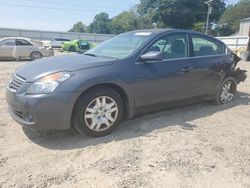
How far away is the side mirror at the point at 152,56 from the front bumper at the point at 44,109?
4.23ft

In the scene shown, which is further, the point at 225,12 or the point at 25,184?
the point at 225,12

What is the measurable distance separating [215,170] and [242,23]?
48.8 m

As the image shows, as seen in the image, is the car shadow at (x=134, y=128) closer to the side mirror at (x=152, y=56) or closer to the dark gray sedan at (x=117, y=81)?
the dark gray sedan at (x=117, y=81)

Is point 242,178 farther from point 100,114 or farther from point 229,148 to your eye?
point 100,114

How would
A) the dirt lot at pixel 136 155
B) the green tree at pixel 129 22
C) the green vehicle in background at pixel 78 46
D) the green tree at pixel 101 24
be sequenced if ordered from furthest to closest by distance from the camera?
the green tree at pixel 101 24 < the green tree at pixel 129 22 < the green vehicle in background at pixel 78 46 < the dirt lot at pixel 136 155

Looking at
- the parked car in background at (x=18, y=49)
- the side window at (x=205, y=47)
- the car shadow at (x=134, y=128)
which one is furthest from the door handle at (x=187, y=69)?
the parked car in background at (x=18, y=49)

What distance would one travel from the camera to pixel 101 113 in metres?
3.95

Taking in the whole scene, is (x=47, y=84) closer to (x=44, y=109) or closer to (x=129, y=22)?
(x=44, y=109)

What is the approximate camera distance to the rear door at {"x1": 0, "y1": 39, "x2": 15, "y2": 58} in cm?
1484

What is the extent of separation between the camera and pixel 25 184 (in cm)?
290

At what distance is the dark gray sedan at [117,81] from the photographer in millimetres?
3605

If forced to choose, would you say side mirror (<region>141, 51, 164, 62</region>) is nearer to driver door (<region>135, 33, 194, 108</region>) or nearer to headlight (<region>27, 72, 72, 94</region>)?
driver door (<region>135, 33, 194, 108</region>)

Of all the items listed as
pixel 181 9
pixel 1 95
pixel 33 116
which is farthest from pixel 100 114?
pixel 181 9

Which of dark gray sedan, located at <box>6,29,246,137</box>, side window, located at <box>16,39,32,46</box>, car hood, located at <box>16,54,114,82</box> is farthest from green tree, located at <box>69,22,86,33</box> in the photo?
car hood, located at <box>16,54,114,82</box>
